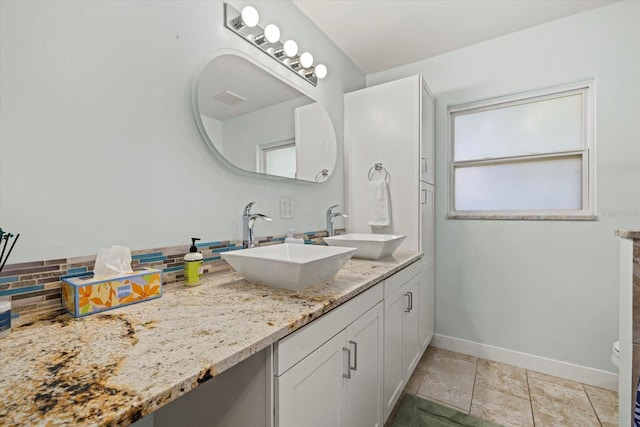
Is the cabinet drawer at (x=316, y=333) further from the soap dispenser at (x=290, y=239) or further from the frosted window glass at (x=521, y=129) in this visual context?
the frosted window glass at (x=521, y=129)

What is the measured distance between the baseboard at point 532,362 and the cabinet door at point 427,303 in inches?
7.4

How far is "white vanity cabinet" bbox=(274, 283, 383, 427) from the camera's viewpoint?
0.76 meters

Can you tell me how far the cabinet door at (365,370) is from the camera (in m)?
1.06

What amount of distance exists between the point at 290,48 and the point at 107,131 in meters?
1.13

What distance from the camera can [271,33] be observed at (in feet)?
5.06

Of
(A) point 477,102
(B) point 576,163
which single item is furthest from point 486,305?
(A) point 477,102

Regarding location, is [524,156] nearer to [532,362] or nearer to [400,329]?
[532,362]

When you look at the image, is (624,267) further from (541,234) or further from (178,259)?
(178,259)

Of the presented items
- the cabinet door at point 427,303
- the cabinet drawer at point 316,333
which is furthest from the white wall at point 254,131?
the cabinet door at point 427,303

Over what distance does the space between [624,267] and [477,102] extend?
65.3 inches

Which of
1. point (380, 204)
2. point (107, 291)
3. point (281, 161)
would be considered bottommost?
point (107, 291)

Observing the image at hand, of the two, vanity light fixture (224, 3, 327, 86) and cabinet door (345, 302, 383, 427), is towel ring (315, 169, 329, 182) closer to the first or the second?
vanity light fixture (224, 3, 327, 86)

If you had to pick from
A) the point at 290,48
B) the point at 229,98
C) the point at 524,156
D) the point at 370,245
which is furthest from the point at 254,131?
the point at 524,156

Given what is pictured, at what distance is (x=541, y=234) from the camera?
80.8 inches
